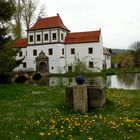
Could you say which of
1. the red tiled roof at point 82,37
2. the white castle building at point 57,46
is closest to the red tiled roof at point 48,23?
the white castle building at point 57,46

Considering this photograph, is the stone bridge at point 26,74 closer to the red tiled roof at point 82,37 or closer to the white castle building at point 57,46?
the white castle building at point 57,46

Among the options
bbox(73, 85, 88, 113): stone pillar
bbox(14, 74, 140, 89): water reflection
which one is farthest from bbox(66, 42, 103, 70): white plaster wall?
bbox(73, 85, 88, 113): stone pillar

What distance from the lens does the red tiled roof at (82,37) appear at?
62812mm

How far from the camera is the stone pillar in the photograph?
1112 centimetres

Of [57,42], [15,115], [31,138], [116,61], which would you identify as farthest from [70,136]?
[116,61]

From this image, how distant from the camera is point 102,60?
65.1 meters

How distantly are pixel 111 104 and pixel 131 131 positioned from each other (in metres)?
4.72

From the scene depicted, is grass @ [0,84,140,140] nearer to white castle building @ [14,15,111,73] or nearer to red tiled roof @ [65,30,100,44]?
white castle building @ [14,15,111,73]

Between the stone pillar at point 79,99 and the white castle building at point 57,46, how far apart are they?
5095 cm

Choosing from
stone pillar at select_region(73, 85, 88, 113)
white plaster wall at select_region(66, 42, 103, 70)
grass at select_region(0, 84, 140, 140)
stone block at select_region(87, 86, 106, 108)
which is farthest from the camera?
white plaster wall at select_region(66, 42, 103, 70)

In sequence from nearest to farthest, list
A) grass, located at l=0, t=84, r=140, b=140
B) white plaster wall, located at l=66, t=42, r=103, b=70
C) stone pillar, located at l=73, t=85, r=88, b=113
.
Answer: grass, located at l=0, t=84, r=140, b=140
stone pillar, located at l=73, t=85, r=88, b=113
white plaster wall, located at l=66, t=42, r=103, b=70

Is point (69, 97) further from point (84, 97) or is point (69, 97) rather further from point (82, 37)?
point (82, 37)

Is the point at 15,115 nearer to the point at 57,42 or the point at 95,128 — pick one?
the point at 95,128

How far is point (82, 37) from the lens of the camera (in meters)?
64.2
